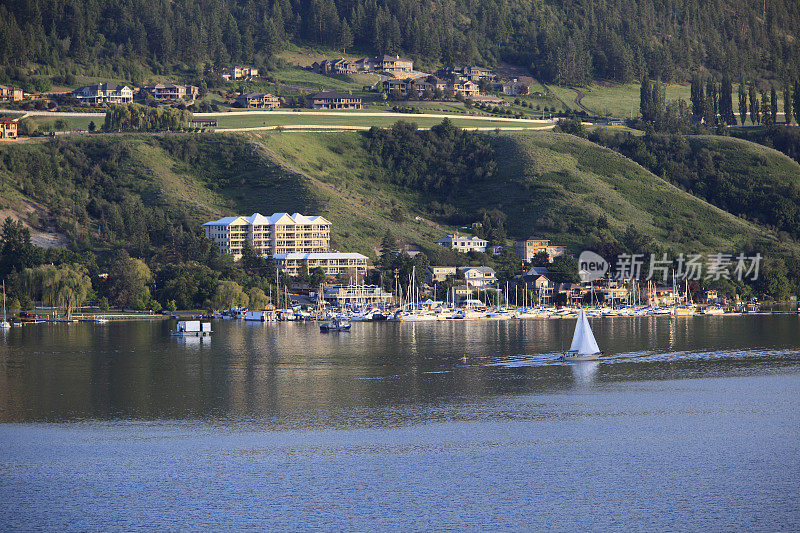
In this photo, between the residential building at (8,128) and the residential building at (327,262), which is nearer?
the residential building at (327,262)

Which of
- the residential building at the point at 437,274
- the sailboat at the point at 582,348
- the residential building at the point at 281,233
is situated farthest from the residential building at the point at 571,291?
the sailboat at the point at 582,348

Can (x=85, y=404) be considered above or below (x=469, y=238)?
below

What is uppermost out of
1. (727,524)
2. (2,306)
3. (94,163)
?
(94,163)

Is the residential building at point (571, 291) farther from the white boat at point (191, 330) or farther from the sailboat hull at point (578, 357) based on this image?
the sailboat hull at point (578, 357)

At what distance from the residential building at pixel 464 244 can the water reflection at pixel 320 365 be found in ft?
148

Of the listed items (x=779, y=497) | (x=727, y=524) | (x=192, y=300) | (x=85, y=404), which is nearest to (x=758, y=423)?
(x=779, y=497)

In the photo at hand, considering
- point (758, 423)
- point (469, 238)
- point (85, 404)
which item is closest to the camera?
point (758, 423)

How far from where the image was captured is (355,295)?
511 feet

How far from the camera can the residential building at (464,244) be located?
7047 inches

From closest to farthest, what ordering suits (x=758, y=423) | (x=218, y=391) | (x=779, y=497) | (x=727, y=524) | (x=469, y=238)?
(x=727, y=524), (x=779, y=497), (x=758, y=423), (x=218, y=391), (x=469, y=238)

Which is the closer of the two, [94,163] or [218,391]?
[218,391]

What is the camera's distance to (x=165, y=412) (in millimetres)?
68125

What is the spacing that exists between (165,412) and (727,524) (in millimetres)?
37373

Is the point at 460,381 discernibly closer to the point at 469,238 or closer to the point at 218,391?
the point at 218,391
